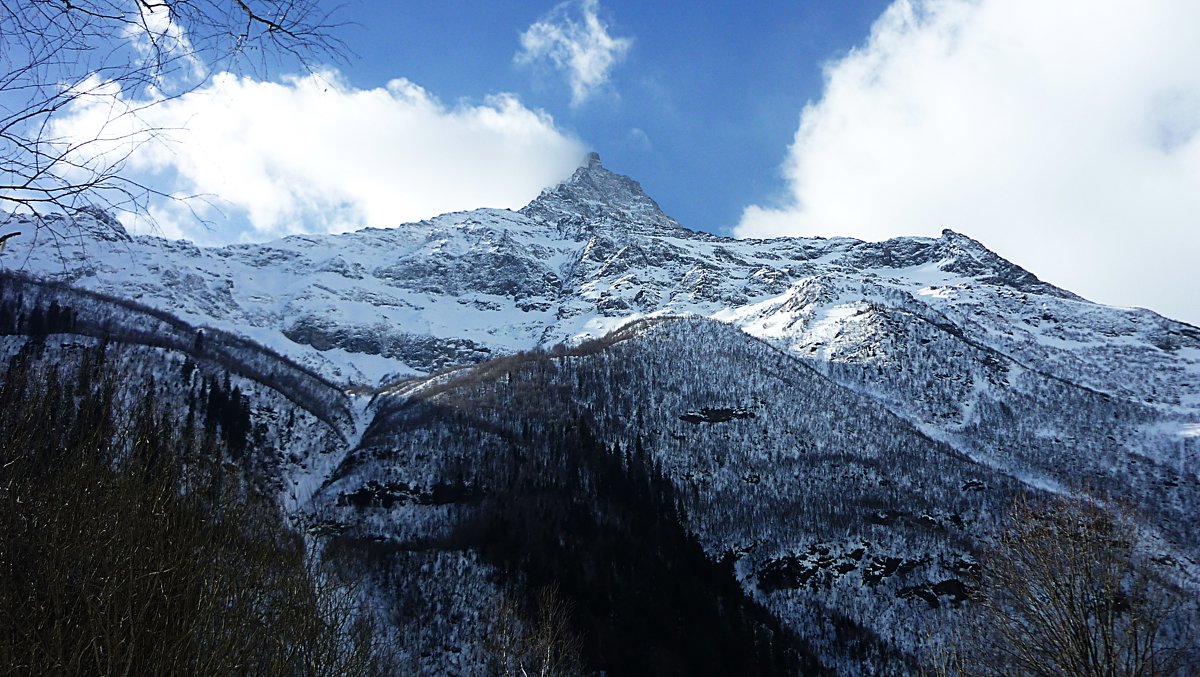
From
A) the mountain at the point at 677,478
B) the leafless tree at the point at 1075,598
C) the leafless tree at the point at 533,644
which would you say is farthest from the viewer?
the mountain at the point at 677,478

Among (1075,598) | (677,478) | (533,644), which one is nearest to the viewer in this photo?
(1075,598)

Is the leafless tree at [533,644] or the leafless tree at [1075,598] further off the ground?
the leafless tree at [1075,598]

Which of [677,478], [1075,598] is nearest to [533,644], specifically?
[1075,598]

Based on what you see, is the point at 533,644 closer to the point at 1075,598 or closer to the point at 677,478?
the point at 1075,598

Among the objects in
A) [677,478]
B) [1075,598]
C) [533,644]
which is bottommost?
[533,644]

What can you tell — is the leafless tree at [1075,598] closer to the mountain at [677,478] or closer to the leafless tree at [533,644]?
the leafless tree at [533,644]

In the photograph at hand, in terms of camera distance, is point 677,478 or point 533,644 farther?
point 677,478

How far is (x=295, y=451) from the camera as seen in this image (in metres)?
113

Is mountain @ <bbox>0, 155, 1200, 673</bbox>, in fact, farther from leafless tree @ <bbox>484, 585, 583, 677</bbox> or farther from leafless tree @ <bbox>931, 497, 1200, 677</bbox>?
leafless tree @ <bbox>931, 497, 1200, 677</bbox>

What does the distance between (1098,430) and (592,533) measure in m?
168

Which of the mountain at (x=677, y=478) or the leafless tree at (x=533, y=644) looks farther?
the mountain at (x=677, y=478)

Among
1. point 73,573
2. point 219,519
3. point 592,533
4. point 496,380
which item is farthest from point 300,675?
point 496,380

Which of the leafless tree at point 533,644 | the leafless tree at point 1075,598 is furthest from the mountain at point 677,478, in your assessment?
the leafless tree at point 1075,598

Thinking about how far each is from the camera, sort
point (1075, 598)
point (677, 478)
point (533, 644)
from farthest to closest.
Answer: point (677, 478), point (533, 644), point (1075, 598)
